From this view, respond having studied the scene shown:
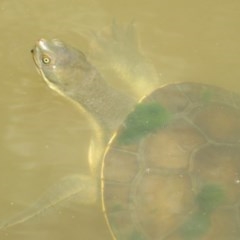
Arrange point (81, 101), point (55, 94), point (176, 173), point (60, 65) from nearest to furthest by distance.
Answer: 1. point (176, 173)
2. point (60, 65)
3. point (81, 101)
4. point (55, 94)

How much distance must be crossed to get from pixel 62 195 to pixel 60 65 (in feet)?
2.55

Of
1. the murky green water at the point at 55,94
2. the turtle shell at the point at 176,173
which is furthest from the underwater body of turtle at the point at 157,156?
the murky green water at the point at 55,94

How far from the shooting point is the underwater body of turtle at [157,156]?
272 centimetres

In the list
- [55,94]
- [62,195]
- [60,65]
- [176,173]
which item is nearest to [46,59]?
[60,65]

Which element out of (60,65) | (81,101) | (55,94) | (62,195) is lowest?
(62,195)

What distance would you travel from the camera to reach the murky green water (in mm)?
3303

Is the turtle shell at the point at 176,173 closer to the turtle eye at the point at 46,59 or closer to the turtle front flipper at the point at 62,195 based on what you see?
the turtle front flipper at the point at 62,195

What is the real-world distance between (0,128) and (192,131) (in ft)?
4.54

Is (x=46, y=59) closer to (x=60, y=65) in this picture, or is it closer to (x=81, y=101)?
(x=60, y=65)

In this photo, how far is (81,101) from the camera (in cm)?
331

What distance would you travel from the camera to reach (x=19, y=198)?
3.36 meters

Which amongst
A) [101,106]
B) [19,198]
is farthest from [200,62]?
[19,198]

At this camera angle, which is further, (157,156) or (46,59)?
(46,59)

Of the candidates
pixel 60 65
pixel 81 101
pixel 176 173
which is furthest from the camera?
pixel 81 101
